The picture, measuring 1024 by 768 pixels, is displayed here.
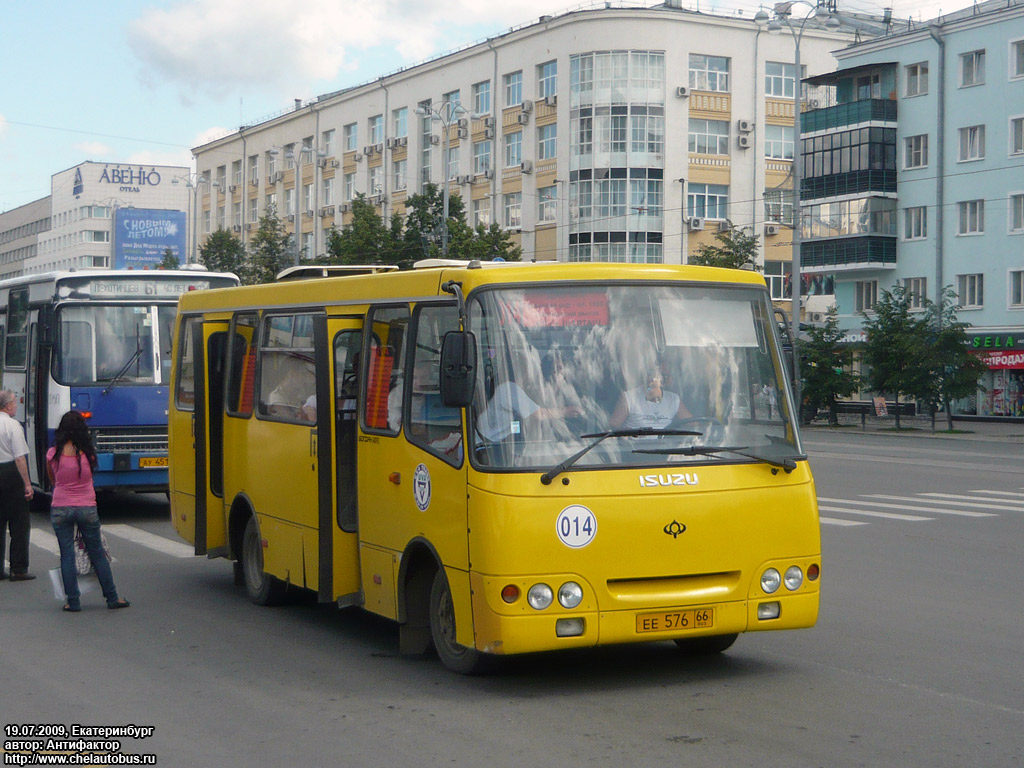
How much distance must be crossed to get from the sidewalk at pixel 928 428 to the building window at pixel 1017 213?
25.3ft

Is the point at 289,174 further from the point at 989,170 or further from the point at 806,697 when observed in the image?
the point at 806,697

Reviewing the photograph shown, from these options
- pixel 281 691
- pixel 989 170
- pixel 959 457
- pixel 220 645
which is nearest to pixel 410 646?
pixel 281 691

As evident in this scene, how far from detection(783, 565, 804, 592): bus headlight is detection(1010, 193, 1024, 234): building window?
4911cm

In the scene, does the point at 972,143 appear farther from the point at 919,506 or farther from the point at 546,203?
the point at 919,506

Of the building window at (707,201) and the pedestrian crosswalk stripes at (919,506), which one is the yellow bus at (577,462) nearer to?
the pedestrian crosswalk stripes at (919,506)

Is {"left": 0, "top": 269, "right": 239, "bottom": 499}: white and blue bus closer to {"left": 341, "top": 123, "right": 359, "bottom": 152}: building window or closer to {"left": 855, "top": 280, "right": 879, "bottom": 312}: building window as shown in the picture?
{"left": 855, "top": 280, "right": 879, "bottom": 312}: building window

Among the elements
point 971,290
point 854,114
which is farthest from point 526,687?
point 854,114

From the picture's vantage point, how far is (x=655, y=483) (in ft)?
24.0

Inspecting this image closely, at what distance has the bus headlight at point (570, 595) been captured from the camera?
23.5ft

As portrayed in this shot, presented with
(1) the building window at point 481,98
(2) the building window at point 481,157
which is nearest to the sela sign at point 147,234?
(2) the building window at point 481,157

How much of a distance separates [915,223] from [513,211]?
21.1 m

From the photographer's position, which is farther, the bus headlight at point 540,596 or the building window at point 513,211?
the building window at point 513,211

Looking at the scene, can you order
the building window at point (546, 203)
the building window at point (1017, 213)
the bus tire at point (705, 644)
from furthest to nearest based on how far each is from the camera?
the building window at point (546, 203), the building window at point (1017, 213), the bus tire at point (705, 644)

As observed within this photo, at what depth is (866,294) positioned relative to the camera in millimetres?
61438
